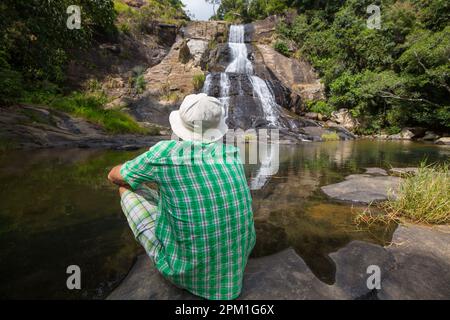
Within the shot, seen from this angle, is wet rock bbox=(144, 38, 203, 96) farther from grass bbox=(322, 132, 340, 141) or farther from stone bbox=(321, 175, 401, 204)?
stone bbox=(321, 175, 401, 204)

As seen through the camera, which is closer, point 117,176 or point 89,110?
point 117,176

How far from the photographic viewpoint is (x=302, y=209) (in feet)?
10.6

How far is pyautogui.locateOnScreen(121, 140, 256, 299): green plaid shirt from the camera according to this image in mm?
1412

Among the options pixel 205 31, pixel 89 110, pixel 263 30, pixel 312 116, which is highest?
pixel 263 30

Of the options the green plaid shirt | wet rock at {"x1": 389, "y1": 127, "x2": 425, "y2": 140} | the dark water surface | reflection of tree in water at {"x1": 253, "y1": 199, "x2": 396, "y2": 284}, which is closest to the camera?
the green plaid shirt

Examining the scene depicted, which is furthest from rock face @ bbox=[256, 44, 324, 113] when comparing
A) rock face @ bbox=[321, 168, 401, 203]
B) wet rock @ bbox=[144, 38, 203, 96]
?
rock face @ bbox=[321, 168, 401, 203]

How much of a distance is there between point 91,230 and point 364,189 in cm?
349

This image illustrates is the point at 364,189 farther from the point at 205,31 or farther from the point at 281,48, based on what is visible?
the point at 205,31

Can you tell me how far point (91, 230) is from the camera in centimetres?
256

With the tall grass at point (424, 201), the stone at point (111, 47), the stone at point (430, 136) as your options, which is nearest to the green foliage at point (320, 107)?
the stone at point (430, 136)

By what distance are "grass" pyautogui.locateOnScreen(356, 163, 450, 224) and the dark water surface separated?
9.5 inches

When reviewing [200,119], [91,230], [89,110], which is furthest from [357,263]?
[89,110]

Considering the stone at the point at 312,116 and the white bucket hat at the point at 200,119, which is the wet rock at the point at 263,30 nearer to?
the stone at the point at 312,116
